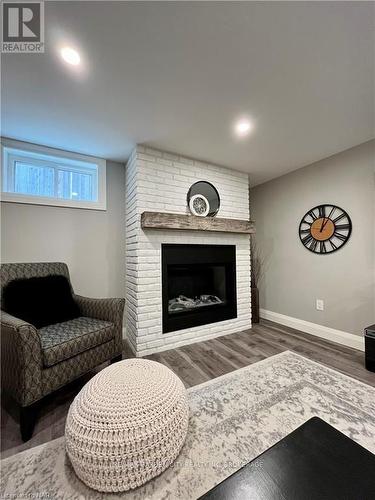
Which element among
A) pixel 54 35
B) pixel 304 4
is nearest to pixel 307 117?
pixel 304 4

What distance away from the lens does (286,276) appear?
10.0ft

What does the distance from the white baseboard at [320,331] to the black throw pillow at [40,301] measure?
2.72 meters

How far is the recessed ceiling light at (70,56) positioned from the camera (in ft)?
3.96

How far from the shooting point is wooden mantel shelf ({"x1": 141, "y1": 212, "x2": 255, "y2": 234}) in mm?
2154

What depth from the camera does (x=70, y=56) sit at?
Result: 1.24m

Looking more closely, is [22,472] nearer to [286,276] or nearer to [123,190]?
[123,190]

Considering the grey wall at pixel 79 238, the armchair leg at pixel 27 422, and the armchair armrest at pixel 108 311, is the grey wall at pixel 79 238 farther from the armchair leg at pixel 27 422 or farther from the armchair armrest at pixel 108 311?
the armchair leg at pixel 27 422

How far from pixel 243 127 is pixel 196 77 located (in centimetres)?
73

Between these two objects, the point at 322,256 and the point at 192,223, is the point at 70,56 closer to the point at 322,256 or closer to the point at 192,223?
the point at 192,223

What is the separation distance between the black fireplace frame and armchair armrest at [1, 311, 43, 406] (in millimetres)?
1241

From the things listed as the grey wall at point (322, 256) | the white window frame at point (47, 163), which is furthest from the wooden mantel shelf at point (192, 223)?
the white window frame at point (47, 163)

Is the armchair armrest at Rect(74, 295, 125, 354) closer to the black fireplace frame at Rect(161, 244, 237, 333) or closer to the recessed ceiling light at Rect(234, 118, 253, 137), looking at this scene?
the black fireplace frame at Rect(161, 244, 237, 333)

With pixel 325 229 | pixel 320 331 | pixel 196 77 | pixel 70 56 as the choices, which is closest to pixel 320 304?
pixel 320 331

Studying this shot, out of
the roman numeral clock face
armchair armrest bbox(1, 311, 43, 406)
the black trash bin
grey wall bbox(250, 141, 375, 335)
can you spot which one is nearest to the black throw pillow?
armchair armrest bbox(1, 311, 43, 406)
